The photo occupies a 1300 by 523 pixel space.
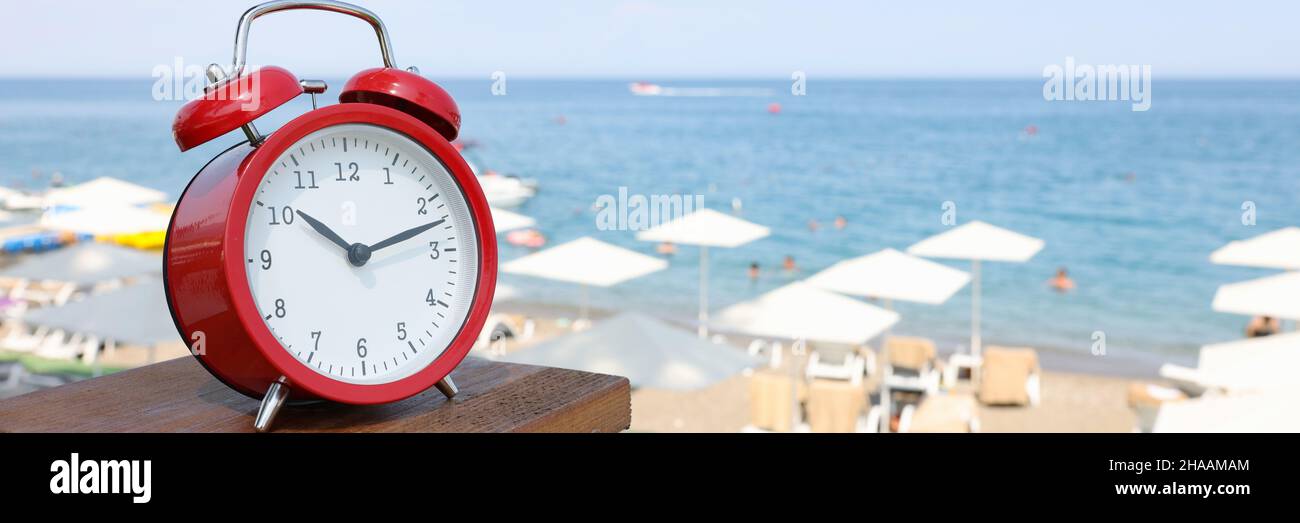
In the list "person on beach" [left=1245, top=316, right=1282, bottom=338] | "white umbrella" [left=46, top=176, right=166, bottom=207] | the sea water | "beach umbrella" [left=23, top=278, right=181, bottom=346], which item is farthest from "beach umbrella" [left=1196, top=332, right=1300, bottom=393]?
"white umbrella" [left=46, top=176, right=166, bottom=207]

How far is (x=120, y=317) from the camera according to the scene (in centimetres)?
799

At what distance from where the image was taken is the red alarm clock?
3.49ft

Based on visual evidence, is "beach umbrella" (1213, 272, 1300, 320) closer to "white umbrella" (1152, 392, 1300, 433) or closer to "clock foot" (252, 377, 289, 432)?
"white umbrella" (1152, 392, 1300, 433)

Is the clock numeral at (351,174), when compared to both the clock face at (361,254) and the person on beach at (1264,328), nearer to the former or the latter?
the clock face at (361,254)

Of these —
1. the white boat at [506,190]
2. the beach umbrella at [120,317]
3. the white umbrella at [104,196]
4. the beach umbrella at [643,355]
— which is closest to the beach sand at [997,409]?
the beach umbrella at [643,355]

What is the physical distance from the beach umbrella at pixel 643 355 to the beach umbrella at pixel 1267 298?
4489 millimetres

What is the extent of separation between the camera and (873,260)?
32.8ft

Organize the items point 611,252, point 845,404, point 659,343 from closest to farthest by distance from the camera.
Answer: point 659,343 → point 845,404 → point 611,252

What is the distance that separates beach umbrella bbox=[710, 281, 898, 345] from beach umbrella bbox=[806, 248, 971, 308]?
0.69 m

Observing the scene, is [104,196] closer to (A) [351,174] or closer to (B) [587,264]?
(B) [587,264]

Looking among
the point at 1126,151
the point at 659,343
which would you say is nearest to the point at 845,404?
the point at 659,343

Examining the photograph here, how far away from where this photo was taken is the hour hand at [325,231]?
3.62ft
